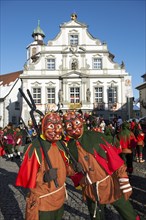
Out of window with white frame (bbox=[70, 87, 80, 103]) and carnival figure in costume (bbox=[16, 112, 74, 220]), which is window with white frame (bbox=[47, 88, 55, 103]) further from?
carnival figure in costume (bbox=[16, 112, 74, 220])

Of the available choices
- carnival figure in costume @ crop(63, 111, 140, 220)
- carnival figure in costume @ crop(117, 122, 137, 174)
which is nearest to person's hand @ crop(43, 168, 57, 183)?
carnival figure in costume @ crop(63, 111, 140, 220)

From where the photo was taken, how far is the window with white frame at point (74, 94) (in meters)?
29.2

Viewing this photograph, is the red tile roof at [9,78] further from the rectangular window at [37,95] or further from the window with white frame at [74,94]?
the window with white frame at [74,94]

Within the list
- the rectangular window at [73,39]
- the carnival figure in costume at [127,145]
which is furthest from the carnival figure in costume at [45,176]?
the rectangular window at [73,39]

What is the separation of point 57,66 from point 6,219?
2592cm

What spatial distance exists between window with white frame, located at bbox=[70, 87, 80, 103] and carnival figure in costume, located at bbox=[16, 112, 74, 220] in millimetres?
26068

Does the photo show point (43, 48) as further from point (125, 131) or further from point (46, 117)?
point (46, 117)

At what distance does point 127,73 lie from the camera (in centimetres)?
2922

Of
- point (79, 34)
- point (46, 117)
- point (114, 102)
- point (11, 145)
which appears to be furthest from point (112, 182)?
point (79, 34)

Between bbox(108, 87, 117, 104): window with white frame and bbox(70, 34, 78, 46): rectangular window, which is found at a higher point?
bbox(70, 34, 78, 46): rectangular window

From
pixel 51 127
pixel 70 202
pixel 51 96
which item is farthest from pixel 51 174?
pixel 51 96

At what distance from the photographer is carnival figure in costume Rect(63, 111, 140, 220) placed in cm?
312

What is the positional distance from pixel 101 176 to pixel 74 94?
26173 mm

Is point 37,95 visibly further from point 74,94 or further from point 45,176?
point 45,176
